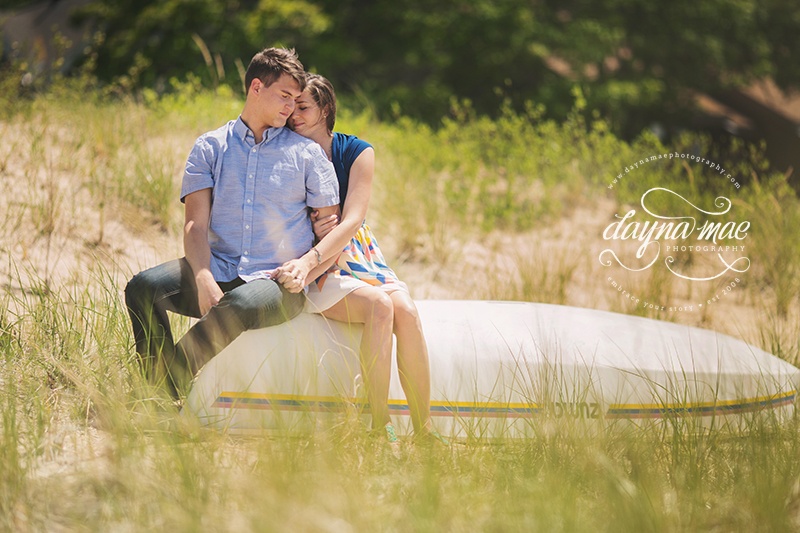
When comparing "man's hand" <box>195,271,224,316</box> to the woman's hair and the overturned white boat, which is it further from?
the woman's hair

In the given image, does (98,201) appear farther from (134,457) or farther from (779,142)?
(779,142)

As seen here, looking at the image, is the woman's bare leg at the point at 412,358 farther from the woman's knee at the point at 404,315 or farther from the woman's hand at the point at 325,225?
the woman's hand at the point at 325,225

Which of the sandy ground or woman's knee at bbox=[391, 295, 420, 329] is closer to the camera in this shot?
woman's knee at bbox=[391, 295, 420, 329]

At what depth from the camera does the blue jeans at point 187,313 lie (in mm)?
2945

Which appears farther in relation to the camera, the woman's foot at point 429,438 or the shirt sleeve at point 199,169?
the shirt sleeve at point 199,169

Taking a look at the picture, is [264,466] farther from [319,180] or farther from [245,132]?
[245,132]

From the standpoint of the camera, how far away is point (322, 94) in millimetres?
3238

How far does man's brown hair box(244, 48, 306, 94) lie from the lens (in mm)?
3088

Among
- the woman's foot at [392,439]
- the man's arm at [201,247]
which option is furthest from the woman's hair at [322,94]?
the woman's foot at [392,439]

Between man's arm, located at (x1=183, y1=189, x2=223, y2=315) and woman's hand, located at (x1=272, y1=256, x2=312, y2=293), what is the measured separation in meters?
0.23

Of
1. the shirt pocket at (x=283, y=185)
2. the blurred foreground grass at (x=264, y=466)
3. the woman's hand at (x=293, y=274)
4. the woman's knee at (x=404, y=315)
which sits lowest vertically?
the blurred foreground grass at (x=264, y=466)

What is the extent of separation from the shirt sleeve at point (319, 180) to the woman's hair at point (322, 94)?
0.54ft

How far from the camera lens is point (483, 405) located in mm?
3248

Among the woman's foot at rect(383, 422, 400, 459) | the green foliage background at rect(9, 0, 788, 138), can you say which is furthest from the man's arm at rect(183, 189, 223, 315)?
the green foliage background at rect(9, 0, 788, 138)
